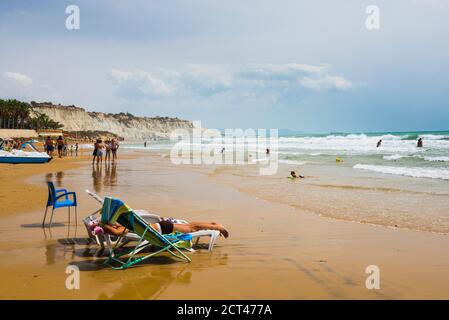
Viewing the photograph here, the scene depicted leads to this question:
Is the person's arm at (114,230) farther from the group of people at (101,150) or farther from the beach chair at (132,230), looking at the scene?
the group of people at (101,150)

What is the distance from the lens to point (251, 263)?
18.6 ft

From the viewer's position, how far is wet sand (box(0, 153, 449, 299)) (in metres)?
4.58

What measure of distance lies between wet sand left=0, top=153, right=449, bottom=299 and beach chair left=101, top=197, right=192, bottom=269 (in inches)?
6.4

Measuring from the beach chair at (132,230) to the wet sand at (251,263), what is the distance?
0.53ft

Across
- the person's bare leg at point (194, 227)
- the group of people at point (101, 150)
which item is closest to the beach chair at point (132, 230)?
the person's bare leg at point (194, 227)

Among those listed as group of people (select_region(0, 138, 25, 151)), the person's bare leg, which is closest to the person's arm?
the person's bare leg

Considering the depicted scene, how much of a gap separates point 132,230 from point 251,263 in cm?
169

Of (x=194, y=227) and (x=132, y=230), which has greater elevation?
(x=132, y=230)

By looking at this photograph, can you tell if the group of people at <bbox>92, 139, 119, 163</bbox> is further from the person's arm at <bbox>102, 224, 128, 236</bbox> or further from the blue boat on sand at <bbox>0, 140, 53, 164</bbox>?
the person's arm at <bbox>102, 224, 128, 236</bbox>

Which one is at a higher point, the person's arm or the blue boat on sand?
the blue boat on sand

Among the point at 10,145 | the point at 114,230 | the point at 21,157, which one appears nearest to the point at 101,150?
the point at 21,157

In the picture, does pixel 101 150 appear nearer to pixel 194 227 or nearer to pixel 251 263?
pixel 194 227

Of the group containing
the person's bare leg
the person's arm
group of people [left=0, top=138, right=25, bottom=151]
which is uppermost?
group of people [left=0, top=138, right=25, bottom=151]
